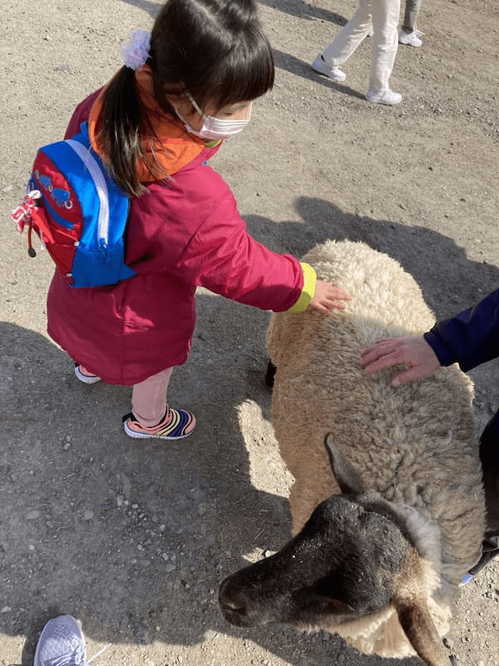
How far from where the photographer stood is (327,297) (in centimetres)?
273

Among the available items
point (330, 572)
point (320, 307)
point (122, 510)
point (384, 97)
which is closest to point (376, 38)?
point (384, 97)

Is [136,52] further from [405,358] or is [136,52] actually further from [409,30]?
[409,30]

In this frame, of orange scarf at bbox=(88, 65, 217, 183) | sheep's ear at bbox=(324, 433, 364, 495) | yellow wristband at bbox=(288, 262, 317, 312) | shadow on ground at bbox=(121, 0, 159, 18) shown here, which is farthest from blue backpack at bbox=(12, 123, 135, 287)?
shadow on ground at bbox=(121, 0, 159, 18)

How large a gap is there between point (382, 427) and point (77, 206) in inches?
61.0

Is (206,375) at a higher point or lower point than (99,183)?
lower

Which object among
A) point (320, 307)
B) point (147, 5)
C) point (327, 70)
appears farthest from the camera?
point (147, 5)

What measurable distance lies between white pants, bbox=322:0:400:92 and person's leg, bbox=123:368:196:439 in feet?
15.8

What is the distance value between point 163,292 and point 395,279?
1388 millimetres

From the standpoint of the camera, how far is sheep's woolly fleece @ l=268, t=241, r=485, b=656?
2273mm

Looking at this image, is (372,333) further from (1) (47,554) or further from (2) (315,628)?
(1) (47,554)

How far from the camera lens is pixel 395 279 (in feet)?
10.1

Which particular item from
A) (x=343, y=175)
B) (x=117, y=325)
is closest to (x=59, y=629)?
(x=117, y=325)

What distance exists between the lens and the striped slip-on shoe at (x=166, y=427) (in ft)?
10.8

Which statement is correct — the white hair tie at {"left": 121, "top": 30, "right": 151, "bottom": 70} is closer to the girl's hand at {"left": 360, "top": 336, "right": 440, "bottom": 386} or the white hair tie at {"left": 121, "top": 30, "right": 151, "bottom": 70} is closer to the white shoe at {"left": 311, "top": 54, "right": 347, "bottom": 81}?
the girl's hand at {"left": 360, "top": 336, "right": 440, "bottom": 386}
